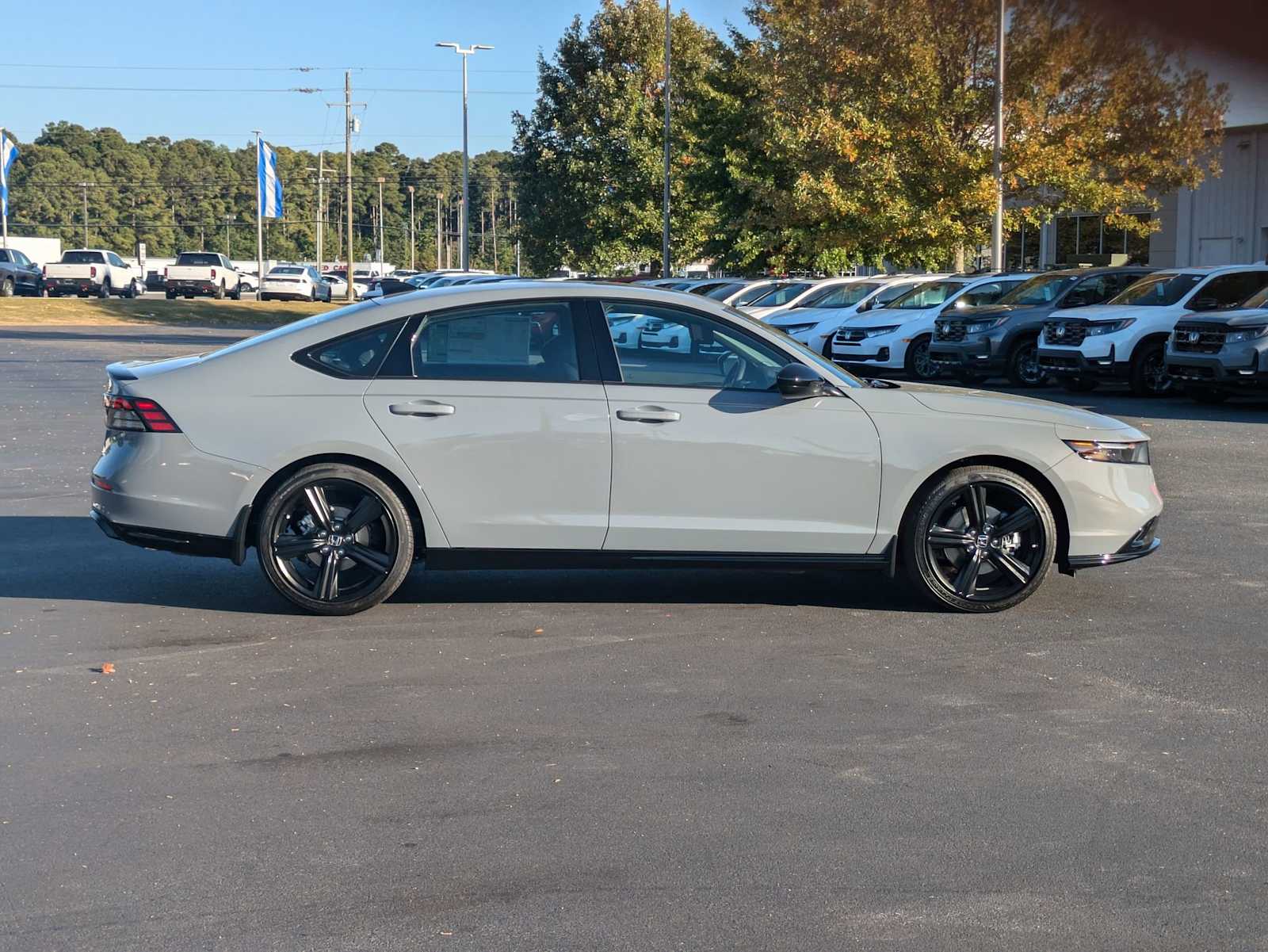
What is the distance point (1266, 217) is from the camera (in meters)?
33.3

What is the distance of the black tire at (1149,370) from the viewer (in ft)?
63.8

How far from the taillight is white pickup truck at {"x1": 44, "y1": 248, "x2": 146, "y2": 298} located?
51.9m

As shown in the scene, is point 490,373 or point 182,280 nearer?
point 490,373

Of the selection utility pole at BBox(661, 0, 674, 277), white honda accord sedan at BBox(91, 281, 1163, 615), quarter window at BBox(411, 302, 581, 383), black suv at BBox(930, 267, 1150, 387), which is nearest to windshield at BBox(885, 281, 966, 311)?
black suv at BBox(930, 267, 1150, 387)

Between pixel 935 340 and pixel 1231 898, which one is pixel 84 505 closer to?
pixel 1231 898

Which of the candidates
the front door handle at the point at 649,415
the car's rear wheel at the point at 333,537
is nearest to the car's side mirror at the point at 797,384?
the front door handle at the point at 649,415

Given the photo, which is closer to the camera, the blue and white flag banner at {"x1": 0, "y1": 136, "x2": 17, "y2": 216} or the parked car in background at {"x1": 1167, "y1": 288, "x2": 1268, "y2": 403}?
the parked car in background at {"x1": 1167, "y1": 288, "x2": 1268, "y2": 403}

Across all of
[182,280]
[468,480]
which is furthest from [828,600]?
[182,280]

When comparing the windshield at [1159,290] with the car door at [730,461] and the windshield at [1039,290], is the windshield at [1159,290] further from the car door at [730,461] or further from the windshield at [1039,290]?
the car door at [730,461]

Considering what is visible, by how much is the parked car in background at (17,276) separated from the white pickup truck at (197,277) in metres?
6.72

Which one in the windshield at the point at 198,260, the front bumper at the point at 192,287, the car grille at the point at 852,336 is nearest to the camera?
the car grille at the point at 852,336

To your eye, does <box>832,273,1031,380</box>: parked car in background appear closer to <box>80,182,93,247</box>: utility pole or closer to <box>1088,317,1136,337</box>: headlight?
<box>1088,317,1136,337</box>: headlight

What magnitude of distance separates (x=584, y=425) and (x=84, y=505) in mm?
4741

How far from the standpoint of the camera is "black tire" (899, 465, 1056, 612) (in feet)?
23.7
